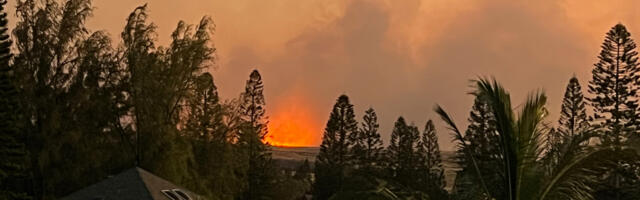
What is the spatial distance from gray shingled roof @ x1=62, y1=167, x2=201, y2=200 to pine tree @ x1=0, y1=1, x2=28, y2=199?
143 inches

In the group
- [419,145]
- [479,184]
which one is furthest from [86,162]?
[419,145]

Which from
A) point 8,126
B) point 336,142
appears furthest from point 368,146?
point 8,126

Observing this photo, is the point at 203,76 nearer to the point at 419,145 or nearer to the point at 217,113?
the point at 217,113

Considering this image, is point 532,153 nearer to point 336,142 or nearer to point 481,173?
point 481,173

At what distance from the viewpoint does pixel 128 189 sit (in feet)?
96.4

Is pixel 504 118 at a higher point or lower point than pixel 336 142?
lower

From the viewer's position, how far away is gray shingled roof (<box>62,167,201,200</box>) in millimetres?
29156

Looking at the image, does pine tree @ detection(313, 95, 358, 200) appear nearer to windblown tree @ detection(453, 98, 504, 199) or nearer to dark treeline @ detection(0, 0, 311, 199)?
dark treeline @ detection(0, 0, 311, 199)

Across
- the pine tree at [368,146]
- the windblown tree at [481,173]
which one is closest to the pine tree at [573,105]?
the pine tree at [368,146]

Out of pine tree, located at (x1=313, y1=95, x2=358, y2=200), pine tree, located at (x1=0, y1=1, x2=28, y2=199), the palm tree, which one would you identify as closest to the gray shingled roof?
pine tree, located at (x1=0, y1=1, x2=28, y2=199)

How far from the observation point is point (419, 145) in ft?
232

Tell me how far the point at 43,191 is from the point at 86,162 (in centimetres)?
206

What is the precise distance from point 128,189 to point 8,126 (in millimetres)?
5949

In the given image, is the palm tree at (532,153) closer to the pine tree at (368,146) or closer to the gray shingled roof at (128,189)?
the gray shingled roof at (128,189)
